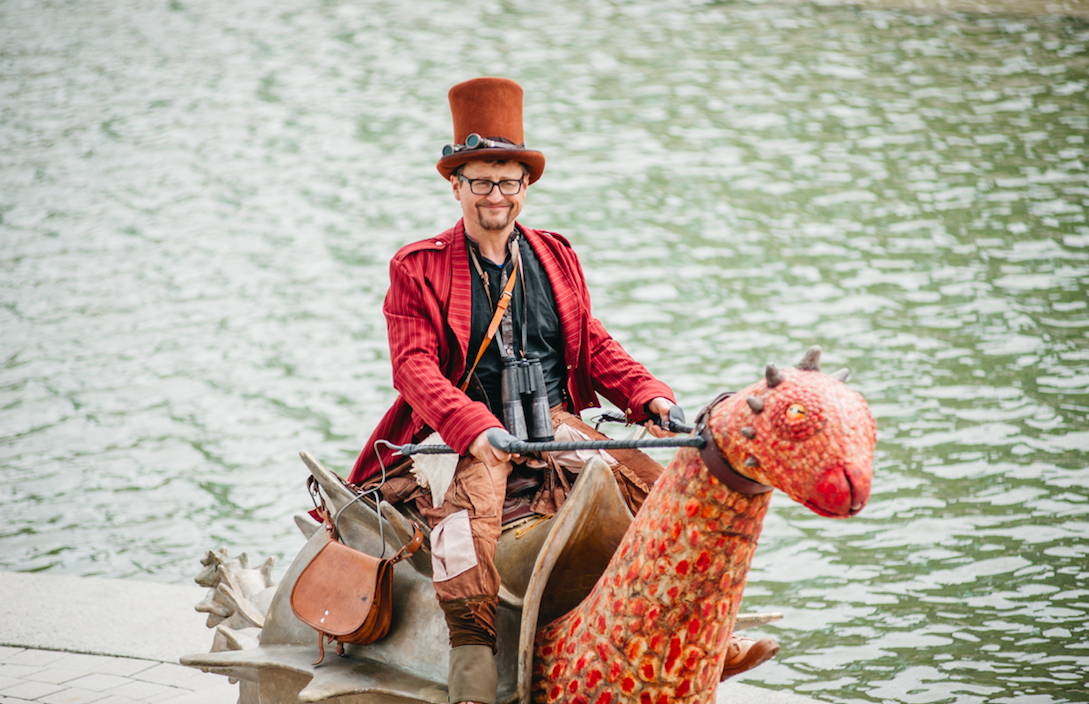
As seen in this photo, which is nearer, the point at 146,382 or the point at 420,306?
the point at 420,306

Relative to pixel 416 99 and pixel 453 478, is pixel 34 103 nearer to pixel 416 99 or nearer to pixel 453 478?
pixel 416 99

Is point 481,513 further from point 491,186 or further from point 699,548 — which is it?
point 491,186

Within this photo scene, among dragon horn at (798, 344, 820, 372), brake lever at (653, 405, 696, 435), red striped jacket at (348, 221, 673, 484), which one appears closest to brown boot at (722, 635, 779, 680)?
brake lever at (653, 405, 696, 435)

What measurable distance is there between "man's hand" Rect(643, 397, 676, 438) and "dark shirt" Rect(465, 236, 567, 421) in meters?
0.33

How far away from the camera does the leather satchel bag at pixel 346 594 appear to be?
9.96 ft

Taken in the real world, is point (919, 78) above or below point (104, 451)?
above

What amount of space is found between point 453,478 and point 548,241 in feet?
2.62

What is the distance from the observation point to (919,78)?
13.5 m

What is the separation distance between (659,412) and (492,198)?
0.76m

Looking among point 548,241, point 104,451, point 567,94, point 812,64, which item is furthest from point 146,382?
point 812,64

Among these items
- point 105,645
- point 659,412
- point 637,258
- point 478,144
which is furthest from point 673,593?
point 637,258

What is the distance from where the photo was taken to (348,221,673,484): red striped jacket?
9.49 ft

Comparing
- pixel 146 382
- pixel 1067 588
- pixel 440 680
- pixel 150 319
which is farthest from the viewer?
pixel 150 319

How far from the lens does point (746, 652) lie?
295 cm
